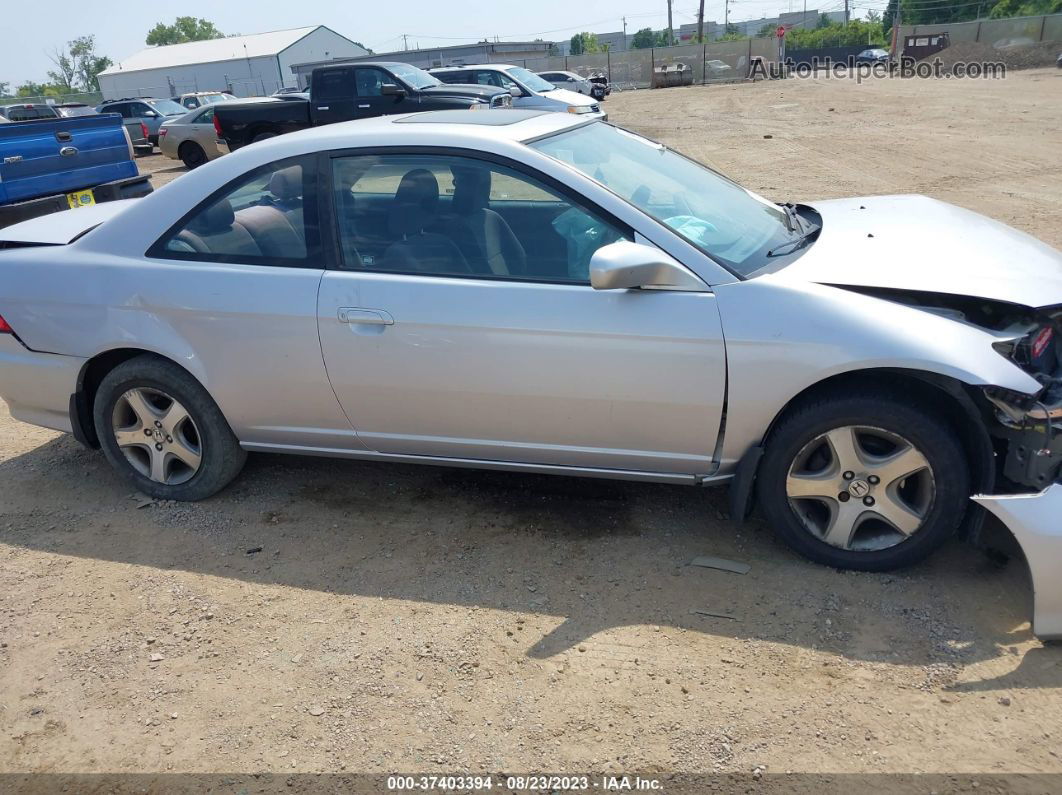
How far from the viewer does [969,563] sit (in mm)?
3201

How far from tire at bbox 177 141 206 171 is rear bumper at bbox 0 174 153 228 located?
1012 cm

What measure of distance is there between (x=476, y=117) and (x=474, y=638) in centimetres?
239

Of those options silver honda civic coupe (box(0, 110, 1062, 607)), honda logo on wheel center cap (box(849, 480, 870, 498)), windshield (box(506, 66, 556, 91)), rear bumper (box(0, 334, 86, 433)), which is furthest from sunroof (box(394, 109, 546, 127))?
windshield (box(506, 66, 556, 91))

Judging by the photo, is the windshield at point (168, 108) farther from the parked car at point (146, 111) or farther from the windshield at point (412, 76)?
the windshield at point (412, 76)

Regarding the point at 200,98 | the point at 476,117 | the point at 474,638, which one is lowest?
the point at 474,638

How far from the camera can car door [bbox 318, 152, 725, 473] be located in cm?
311

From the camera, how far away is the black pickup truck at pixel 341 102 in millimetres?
14953

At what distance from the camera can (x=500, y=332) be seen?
3227mm

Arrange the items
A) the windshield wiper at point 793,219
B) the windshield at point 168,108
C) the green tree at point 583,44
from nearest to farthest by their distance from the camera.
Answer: the windshield wiper at point 793,219 < the windshield at point 168,108 < the green tree at point 583,44

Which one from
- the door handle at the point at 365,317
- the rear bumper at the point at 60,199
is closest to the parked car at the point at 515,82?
the rear bumper at the point at 60,199

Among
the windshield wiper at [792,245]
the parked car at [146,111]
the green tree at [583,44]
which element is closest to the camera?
the windshield wiper at [792,245]

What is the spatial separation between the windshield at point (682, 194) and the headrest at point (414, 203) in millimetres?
479

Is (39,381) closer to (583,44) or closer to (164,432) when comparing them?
(164,432)

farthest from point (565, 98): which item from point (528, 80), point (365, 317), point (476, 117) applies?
point (365, 317)
